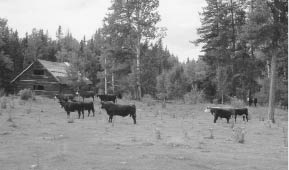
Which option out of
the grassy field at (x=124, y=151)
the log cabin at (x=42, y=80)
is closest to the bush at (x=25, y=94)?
the log cabin at (x=42, y=80)

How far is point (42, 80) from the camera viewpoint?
50031 mm

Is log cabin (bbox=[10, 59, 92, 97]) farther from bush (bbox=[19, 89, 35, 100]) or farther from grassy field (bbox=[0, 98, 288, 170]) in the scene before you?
grassy field (bbox=[0, 98, 288, 170])

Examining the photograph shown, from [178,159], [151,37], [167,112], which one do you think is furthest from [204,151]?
[151,37]

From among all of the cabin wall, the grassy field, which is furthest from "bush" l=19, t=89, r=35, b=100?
the grassy field

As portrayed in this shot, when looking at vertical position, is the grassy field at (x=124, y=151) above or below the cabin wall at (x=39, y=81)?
below

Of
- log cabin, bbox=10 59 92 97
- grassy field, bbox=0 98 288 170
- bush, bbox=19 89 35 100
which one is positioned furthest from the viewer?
log cabin, bbox=10 59 92 97

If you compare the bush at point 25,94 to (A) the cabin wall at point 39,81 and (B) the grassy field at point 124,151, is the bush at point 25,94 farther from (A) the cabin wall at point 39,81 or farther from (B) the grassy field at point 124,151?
(B) the grassy field at point 124,151

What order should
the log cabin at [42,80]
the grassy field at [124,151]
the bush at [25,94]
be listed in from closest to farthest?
the grassy field at [124,151] < the bush at [25,94] < the log cabin at [42,80]

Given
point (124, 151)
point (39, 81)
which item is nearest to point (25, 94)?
point (39, 81)

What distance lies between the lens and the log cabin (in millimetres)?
49500

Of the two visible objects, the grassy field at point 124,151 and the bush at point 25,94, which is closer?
the grassy field at point 124,151

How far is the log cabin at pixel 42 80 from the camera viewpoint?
162 feet

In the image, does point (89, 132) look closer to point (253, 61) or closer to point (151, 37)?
point (151, 37)

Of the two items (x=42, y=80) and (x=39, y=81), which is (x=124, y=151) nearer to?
(x=42, y=80)
